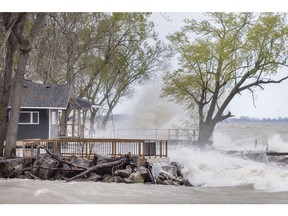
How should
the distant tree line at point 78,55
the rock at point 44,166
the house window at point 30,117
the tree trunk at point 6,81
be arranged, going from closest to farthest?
the distant tree line at point 78,55 < the rock at point 44,166 < the tree trunk at point 6,81 < the house window at point 30,117

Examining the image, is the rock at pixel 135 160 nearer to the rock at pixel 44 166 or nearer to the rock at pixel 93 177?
the rock at pixel 93 177

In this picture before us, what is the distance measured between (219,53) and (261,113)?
4.22 ft

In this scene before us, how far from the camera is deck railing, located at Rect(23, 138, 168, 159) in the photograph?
11.3 m

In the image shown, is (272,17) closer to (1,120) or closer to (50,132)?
(1,120)

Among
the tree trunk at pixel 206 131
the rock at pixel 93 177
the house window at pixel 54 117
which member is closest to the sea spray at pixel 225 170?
the tree trunk at pixel 206 131

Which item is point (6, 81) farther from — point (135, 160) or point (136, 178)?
point (136, 178)

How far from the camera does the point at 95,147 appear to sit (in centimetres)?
1185

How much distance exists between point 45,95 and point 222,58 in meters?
4.80

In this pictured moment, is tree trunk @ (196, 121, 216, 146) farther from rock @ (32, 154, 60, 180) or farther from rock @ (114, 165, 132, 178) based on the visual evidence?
rock @ (32, 154, 60, 180)

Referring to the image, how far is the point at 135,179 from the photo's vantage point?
1139cm

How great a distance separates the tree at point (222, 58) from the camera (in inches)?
419

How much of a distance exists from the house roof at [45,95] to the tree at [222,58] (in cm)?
220

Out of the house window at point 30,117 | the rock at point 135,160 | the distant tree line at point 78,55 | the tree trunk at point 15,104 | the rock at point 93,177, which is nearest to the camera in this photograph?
the distant tree line at point 78,55

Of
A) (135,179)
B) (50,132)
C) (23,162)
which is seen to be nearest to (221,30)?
(135,179)
